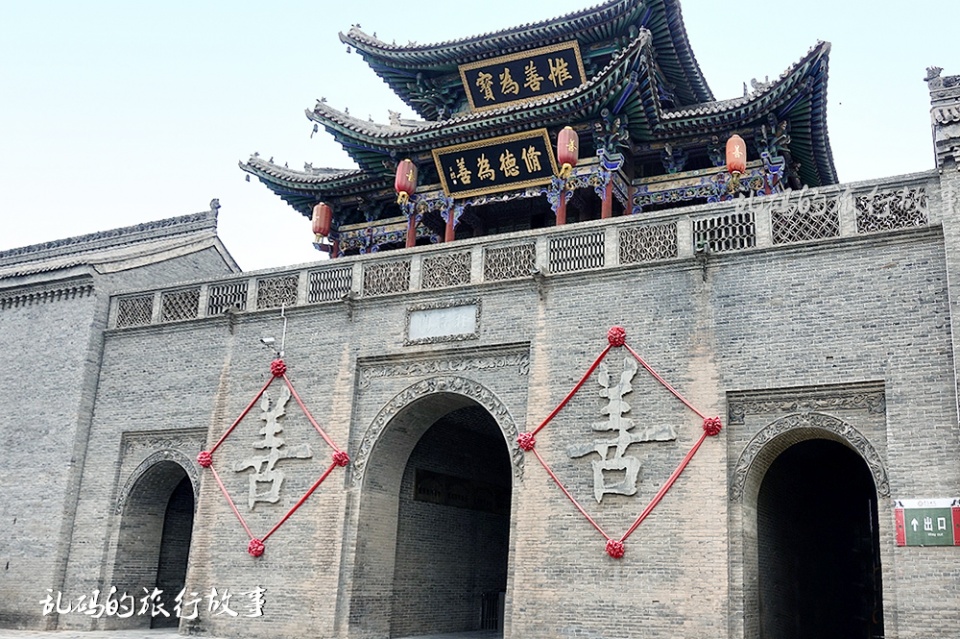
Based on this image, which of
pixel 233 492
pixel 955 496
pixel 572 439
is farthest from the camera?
pixel 233 492

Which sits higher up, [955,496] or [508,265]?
[508,265]

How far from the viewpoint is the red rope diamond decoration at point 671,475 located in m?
10.8

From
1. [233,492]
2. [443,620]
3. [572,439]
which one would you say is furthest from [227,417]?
[572,439]

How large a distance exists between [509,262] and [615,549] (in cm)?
400

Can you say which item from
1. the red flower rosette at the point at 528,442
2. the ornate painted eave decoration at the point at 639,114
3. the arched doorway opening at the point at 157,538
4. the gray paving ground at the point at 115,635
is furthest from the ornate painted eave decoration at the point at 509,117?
the gray paving ground at the point at 115,635

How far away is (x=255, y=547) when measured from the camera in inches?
518

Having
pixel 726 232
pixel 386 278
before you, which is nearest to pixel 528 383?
pixel 386 278

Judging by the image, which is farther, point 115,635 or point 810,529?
point 115,635

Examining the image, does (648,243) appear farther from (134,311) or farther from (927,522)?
(134,311)

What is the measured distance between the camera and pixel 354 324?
13.5 meters

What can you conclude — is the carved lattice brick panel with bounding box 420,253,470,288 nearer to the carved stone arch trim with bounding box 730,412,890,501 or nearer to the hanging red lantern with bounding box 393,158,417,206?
the hanging red lantern with bounding box 393,158,417,206

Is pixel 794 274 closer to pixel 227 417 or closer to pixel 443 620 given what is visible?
pixel 443 620

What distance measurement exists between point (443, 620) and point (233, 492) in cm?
359

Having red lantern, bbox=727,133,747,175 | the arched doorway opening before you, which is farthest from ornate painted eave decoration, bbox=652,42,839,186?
the arched doorway opening
